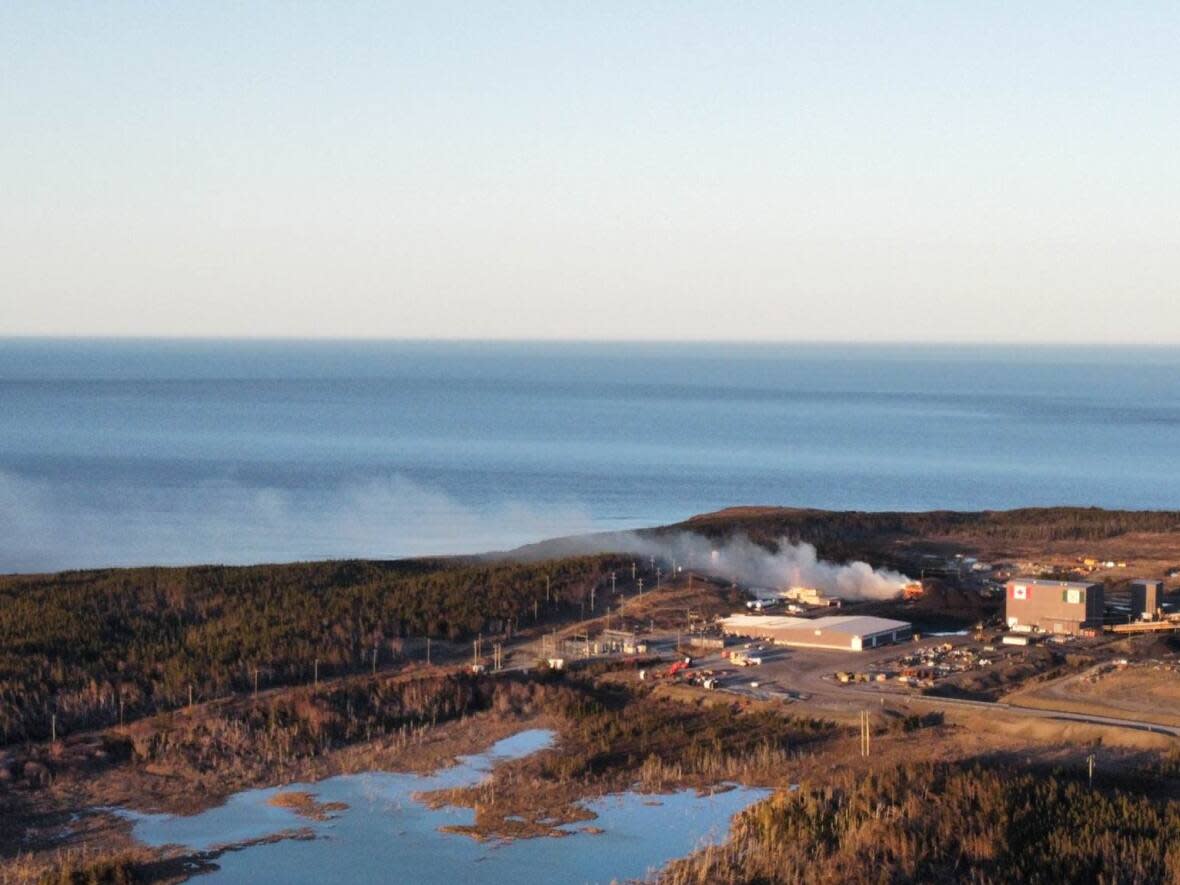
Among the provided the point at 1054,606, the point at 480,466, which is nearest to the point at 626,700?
→ the point at 1054,606

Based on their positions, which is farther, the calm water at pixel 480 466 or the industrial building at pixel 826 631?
the calm water at pixel 480 466

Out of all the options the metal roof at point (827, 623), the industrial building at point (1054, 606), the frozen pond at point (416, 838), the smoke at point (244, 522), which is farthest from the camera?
the smoke at point (244, 522)

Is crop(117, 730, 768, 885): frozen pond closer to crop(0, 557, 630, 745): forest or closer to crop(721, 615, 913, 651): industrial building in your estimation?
crop(0, 557, 630, 745): forest

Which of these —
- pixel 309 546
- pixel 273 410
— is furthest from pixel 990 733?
pixel 273 410

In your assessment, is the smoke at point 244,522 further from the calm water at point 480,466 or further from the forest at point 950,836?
the forest at point 950,836

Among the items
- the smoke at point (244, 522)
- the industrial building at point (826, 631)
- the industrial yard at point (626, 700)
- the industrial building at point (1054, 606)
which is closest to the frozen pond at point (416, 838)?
the industrial yard at point (626, 700)

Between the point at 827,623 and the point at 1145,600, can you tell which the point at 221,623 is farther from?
the point at 1145,600
